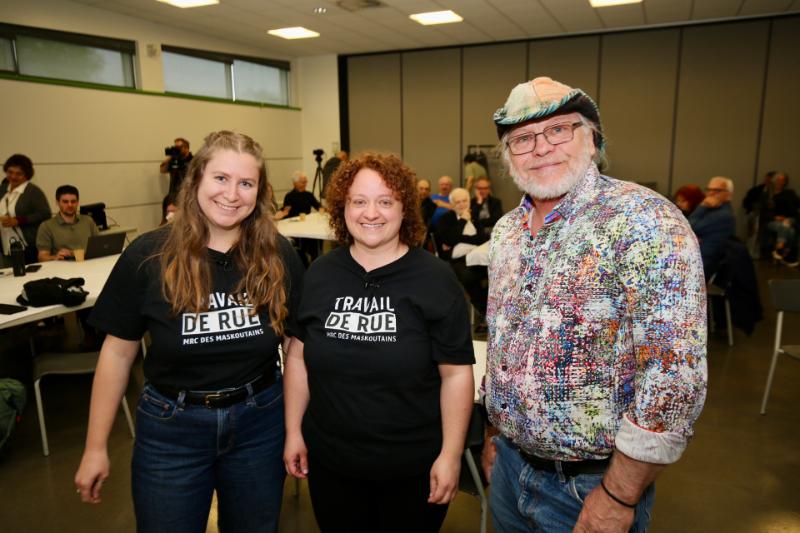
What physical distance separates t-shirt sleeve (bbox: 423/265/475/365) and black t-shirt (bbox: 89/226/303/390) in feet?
1.56

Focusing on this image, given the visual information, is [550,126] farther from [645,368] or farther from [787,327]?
[787,327]

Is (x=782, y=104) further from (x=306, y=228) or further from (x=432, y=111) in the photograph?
(x=306, y=228)

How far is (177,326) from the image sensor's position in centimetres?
137

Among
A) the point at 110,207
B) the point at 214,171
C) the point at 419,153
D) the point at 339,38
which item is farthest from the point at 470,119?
the point at 214,171

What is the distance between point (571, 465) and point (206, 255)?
3.47 feet

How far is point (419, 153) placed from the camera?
10.9 meters

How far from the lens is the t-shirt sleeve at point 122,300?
1.37 meters

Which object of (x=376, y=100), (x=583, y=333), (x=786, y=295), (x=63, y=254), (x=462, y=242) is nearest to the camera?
(x=583, y=333)

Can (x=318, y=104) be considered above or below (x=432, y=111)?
above

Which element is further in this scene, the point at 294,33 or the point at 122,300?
the point at 294,33

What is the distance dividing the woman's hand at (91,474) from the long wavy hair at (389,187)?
2.92 ft

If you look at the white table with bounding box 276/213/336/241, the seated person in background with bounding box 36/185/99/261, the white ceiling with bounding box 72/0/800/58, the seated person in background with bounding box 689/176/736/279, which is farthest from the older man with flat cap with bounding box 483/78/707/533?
the white ceiling with bounding box 72/0/800/58

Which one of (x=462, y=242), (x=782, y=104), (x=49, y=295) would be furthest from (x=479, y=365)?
(x=782, y=104)

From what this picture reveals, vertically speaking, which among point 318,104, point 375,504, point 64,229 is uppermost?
point 318,104
